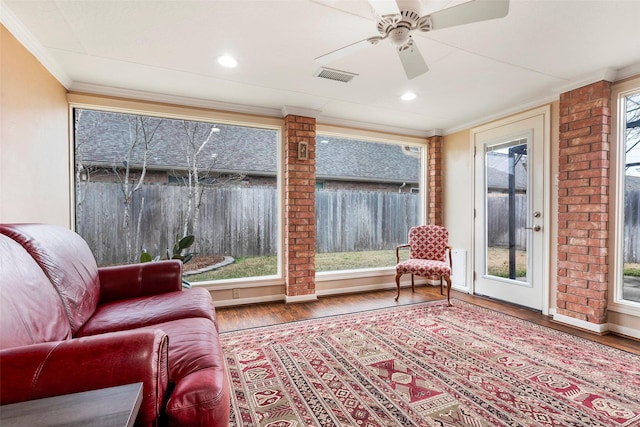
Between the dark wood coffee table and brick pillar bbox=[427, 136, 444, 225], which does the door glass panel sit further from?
the dark wood coffee table

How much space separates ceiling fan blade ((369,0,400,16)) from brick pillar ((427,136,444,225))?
10.6 feet

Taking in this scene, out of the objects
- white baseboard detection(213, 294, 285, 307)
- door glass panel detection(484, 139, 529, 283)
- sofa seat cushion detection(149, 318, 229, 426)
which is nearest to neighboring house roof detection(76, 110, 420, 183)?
door glass panel detection(484, 139, 529, 283)

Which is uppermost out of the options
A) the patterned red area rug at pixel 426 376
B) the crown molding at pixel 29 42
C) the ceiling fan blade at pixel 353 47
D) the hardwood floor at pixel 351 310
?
the crown molding at pixel 29 42

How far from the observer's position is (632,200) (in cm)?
265

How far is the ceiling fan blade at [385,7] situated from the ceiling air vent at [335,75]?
110 centimetres

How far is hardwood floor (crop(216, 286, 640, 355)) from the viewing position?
263 cm

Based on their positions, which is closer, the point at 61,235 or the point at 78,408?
the point at 78,408

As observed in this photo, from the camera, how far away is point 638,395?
1.72m

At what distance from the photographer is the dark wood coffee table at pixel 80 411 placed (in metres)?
0.57

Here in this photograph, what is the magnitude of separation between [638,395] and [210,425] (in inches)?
91.2

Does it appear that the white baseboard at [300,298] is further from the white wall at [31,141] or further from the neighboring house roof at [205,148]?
the white wall at [31,141]

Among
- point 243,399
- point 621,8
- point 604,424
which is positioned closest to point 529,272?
point 604,424

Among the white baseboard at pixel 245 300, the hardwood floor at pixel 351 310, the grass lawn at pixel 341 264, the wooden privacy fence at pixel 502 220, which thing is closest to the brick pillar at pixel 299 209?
the white baseboard at pixel 245 300

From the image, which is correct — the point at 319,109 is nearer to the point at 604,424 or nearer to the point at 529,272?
the point at 529,272
